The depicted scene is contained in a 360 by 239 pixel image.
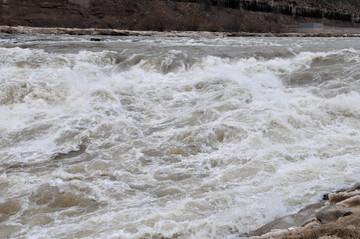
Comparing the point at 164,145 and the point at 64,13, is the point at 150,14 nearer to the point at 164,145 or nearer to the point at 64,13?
the point at 64,13

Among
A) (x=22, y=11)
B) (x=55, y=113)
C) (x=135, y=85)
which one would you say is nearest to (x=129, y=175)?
(x=55, y=113)

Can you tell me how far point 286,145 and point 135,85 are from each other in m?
4.38

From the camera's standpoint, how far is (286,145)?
17.4ft

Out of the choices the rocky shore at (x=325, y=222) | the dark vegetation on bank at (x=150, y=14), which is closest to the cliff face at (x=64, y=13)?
the dark vegetation on bank at (x=150, y=14)

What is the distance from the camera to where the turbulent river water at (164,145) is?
11.3 ft

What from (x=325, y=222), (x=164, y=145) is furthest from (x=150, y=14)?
(x=325, y=222)

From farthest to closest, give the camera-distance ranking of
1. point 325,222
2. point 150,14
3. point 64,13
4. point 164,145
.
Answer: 1. point 150,14
2. point 64,13
3. point 164,145
4. point 325,222

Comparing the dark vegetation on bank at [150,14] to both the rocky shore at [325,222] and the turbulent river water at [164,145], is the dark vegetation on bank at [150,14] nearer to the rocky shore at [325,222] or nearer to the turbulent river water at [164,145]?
the turbulent river water at [164,145]

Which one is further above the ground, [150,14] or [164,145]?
[150,14]

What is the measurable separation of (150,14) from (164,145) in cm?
3175

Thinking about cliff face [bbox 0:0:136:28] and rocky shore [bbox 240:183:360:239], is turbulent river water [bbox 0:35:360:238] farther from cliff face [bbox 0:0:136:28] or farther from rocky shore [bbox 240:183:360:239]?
cliff face [bbox 0:0:136:28]

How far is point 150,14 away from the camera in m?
35.0

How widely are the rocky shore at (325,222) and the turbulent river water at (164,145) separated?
0.26 m

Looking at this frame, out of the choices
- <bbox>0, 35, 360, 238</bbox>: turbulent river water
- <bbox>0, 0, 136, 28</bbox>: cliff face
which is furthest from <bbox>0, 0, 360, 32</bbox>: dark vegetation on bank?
<bbox>0, 35, 360, 238</bbox>: turbulent river water
